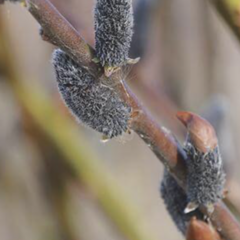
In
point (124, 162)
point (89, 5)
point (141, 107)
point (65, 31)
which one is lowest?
point (124, 162)

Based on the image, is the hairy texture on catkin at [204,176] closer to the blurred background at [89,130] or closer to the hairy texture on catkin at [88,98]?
the hairy texture on catkin at [88,98]

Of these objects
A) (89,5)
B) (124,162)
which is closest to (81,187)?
(89,5)

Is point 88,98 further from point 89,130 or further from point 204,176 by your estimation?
point 89,130

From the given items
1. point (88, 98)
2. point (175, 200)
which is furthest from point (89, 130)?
point (88, 98)

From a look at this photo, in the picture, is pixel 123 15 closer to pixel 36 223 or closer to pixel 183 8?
pixel 36 223

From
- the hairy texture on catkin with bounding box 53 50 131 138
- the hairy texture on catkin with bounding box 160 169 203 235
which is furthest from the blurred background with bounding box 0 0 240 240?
the hairy texture on catkin with bounding box 53 50 131 138

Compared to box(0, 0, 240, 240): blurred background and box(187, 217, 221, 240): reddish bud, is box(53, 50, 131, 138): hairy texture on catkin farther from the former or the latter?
box(0, 0, 240, 240): blurred background

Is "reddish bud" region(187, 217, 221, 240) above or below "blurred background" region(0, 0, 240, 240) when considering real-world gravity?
below
